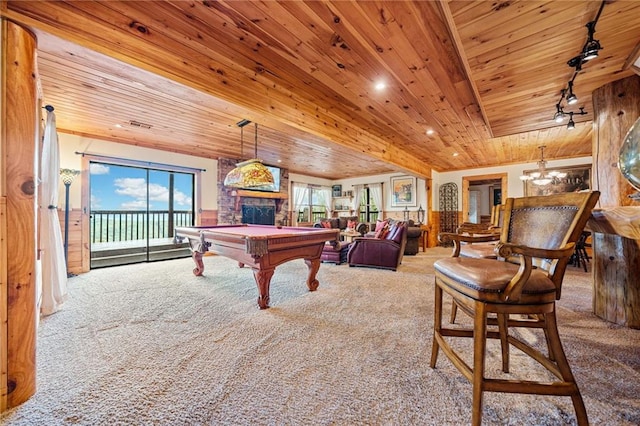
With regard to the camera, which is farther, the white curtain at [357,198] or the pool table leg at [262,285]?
the white curtain at [357,198]

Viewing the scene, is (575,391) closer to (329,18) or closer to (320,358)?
(320,358)

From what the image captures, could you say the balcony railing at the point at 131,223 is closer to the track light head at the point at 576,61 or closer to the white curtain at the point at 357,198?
the white curtain at the point at 357,198

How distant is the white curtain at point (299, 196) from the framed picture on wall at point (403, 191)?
120 inches

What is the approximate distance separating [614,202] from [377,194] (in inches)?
252

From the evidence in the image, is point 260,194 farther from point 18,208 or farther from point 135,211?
point 18,208

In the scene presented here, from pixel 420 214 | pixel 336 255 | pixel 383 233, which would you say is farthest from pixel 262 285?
pixel 420 214

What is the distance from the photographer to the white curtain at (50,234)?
91.4 inches

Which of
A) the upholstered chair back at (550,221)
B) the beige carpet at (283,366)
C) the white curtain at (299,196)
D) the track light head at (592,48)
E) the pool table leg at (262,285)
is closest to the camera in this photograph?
the upholstered chair back at (550,221)

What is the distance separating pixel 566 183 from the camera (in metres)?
6.43

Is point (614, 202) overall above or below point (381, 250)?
above

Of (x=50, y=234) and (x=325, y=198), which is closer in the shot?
(x=50, y=234)

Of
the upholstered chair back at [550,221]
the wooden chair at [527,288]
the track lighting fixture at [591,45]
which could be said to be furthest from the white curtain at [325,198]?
the wooden chair at [527,288]

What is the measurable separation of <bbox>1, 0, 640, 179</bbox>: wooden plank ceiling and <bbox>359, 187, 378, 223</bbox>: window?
4.98 meters

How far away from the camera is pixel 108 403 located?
125 cm
